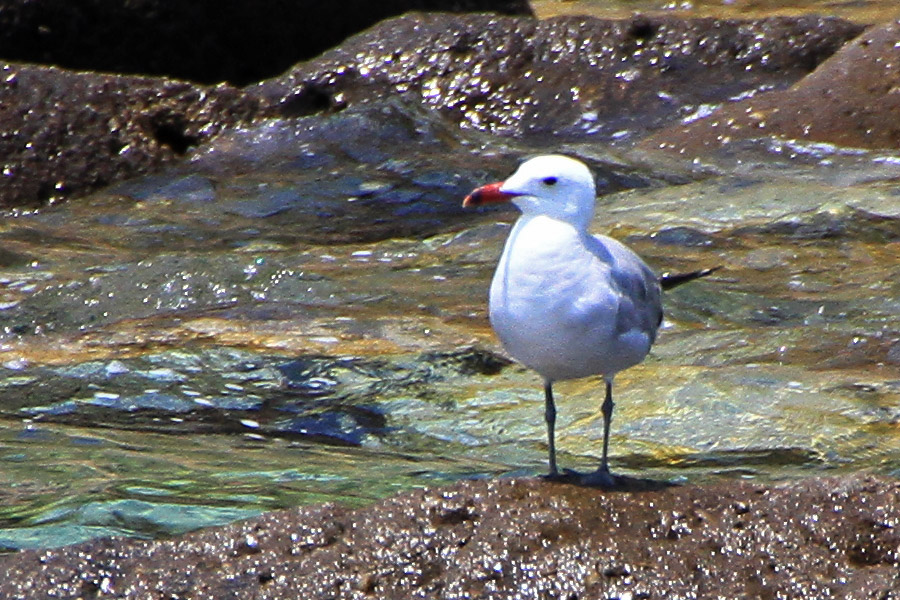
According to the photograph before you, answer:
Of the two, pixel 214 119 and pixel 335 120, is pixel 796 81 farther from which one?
pixel 214 119

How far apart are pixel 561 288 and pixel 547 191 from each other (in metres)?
0.33

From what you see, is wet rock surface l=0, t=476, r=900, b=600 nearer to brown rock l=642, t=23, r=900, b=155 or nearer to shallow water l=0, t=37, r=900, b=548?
shallow water l=0, t=37, r=900, b=548

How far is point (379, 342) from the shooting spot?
689cm

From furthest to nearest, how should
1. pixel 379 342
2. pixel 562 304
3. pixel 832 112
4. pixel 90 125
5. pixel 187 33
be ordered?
pixel 187 33, pixel 832 112, pixel 90 125, pixel 379 342, pixel 562 304

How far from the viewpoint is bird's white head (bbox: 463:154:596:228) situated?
464 cm

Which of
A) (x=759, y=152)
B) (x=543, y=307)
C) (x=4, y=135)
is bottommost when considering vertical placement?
(x=759, y=152)

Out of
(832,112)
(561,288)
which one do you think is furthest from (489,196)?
(832,112)

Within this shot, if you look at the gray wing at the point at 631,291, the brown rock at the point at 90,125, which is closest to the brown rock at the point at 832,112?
the brown rock at the point at 90,125

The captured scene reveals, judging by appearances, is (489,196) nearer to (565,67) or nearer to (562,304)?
(562,304)

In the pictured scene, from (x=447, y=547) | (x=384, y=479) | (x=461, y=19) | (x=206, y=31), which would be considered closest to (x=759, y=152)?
(x=461, y=19)

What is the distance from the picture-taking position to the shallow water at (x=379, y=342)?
18.3 ft

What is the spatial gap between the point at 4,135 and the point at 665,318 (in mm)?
5445

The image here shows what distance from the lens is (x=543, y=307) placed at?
14.7 ft

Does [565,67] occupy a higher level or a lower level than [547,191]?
lower
